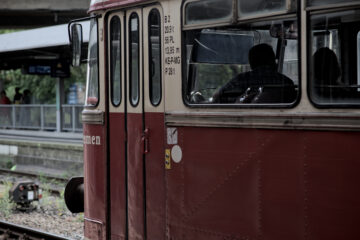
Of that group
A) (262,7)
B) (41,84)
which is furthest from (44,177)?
(41,84)

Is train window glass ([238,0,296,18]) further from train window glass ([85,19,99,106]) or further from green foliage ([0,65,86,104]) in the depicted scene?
green foliage ([0,65,86,104])

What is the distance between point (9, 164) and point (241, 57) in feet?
54.0

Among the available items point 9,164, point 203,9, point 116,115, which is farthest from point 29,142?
point 203,9

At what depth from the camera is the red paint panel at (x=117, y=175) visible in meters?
5.77

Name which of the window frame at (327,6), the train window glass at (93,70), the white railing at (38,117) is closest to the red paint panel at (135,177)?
the train window glass at (93,70)

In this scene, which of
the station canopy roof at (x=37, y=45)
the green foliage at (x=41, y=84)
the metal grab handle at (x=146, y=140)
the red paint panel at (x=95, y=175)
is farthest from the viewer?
the green foliage at (x=41, y=84)

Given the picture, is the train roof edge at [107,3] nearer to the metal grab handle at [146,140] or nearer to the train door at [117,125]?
the train door at [117,125]

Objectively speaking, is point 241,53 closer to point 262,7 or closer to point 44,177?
point 262,7

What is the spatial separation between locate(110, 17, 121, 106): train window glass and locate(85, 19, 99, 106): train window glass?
0.27 meters

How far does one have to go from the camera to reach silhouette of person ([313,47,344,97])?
399 cm

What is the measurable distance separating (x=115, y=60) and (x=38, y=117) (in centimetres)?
1496

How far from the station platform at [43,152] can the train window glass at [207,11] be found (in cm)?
1200

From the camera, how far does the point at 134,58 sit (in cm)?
557

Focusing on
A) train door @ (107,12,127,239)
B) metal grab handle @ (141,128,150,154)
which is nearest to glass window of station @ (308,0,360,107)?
metal grab handle @ (141,128,150,154)
